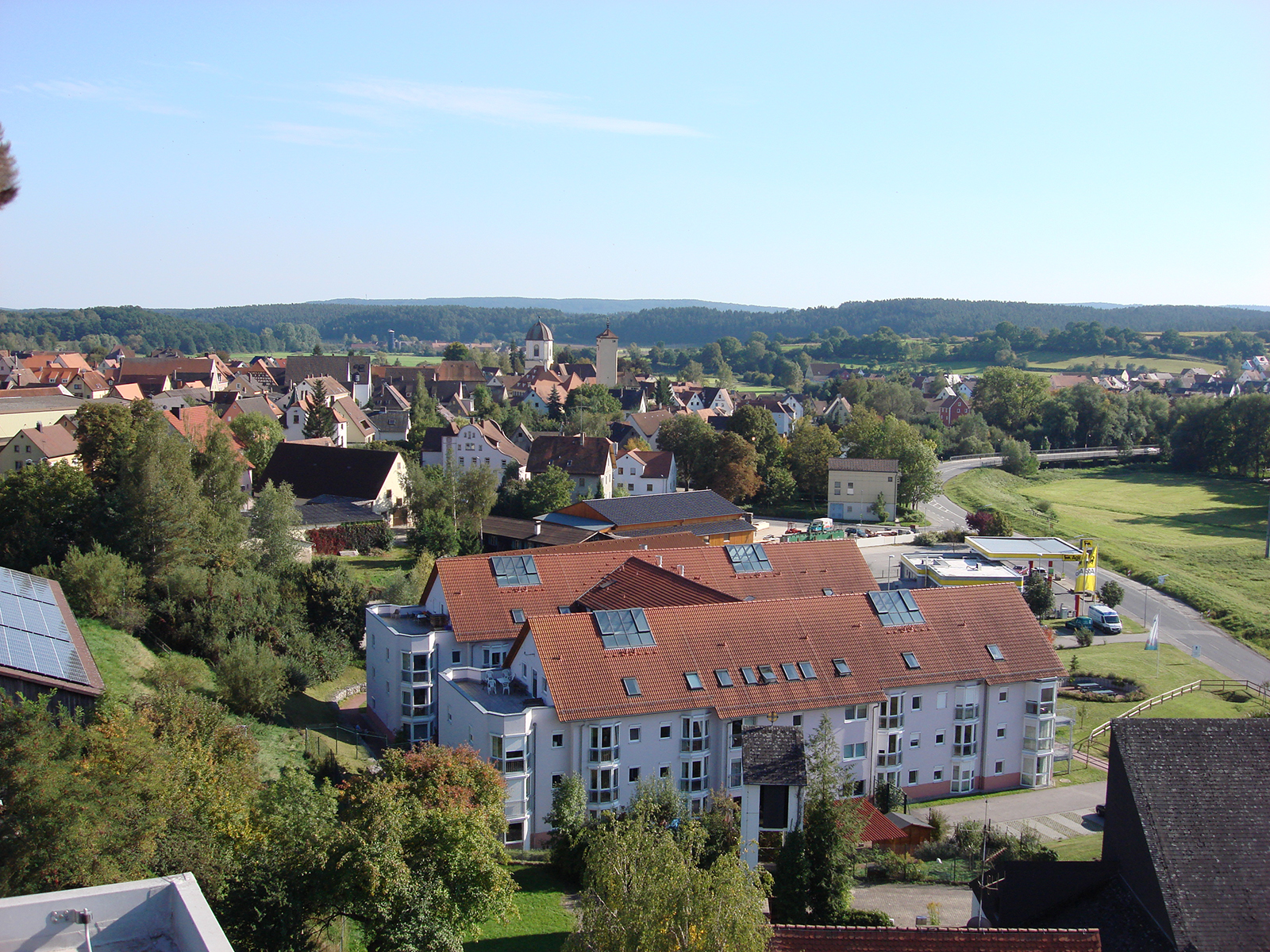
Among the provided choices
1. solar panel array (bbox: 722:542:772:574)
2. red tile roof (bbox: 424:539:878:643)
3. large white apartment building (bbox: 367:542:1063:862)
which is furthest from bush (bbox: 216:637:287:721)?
solar panel array (bbox: 722:542:772:574)

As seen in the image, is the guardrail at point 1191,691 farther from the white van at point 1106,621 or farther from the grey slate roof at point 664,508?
the grey slate roof at point 664,508

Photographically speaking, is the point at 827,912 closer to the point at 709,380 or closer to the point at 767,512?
the point at 767,512

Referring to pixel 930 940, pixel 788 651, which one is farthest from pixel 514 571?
pixel 930 940

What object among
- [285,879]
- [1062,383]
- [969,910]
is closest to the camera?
[285,879]

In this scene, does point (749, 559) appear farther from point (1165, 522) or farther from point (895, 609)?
point (1165, 522)

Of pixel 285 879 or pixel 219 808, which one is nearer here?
pixel 285 879

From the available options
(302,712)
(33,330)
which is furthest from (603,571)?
(33,330)

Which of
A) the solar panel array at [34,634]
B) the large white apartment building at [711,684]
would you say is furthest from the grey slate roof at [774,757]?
the solar panel array at [34,634]
